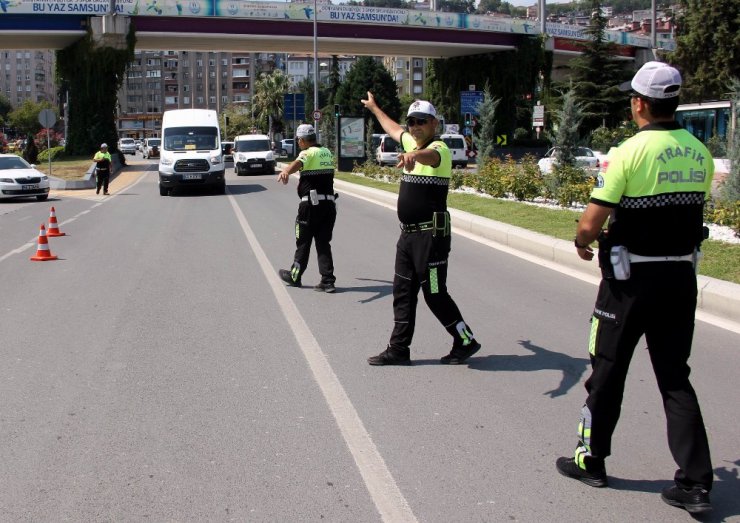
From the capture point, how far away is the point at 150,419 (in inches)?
201

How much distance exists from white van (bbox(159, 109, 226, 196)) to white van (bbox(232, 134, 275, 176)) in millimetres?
12073

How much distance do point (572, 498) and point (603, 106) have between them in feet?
185

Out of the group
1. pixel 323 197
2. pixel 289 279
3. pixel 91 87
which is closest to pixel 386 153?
pixel 91 87

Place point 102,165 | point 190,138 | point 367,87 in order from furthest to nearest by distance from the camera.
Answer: point 367,87
point 190,138
point 102,165

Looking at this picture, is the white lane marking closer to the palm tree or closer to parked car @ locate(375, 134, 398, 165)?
parked car @ locate(375, 134, 398, 165)

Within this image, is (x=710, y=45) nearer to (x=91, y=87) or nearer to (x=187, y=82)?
(x=91, y=87)

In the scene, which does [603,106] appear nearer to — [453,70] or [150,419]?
[453,70]

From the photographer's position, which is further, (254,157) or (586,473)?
(254,157)

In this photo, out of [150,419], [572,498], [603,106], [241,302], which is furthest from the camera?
[603,106]

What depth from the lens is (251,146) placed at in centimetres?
4416

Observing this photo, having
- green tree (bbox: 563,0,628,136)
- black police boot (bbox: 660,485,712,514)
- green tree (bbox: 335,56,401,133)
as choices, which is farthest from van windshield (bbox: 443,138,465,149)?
green tree (bbox: 335,56,401,133)

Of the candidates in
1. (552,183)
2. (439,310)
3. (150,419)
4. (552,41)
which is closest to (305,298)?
(439,310)

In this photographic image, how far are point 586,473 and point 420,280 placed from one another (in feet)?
7.32

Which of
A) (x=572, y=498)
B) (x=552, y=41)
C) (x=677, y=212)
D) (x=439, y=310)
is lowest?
(x=572, y=498)
